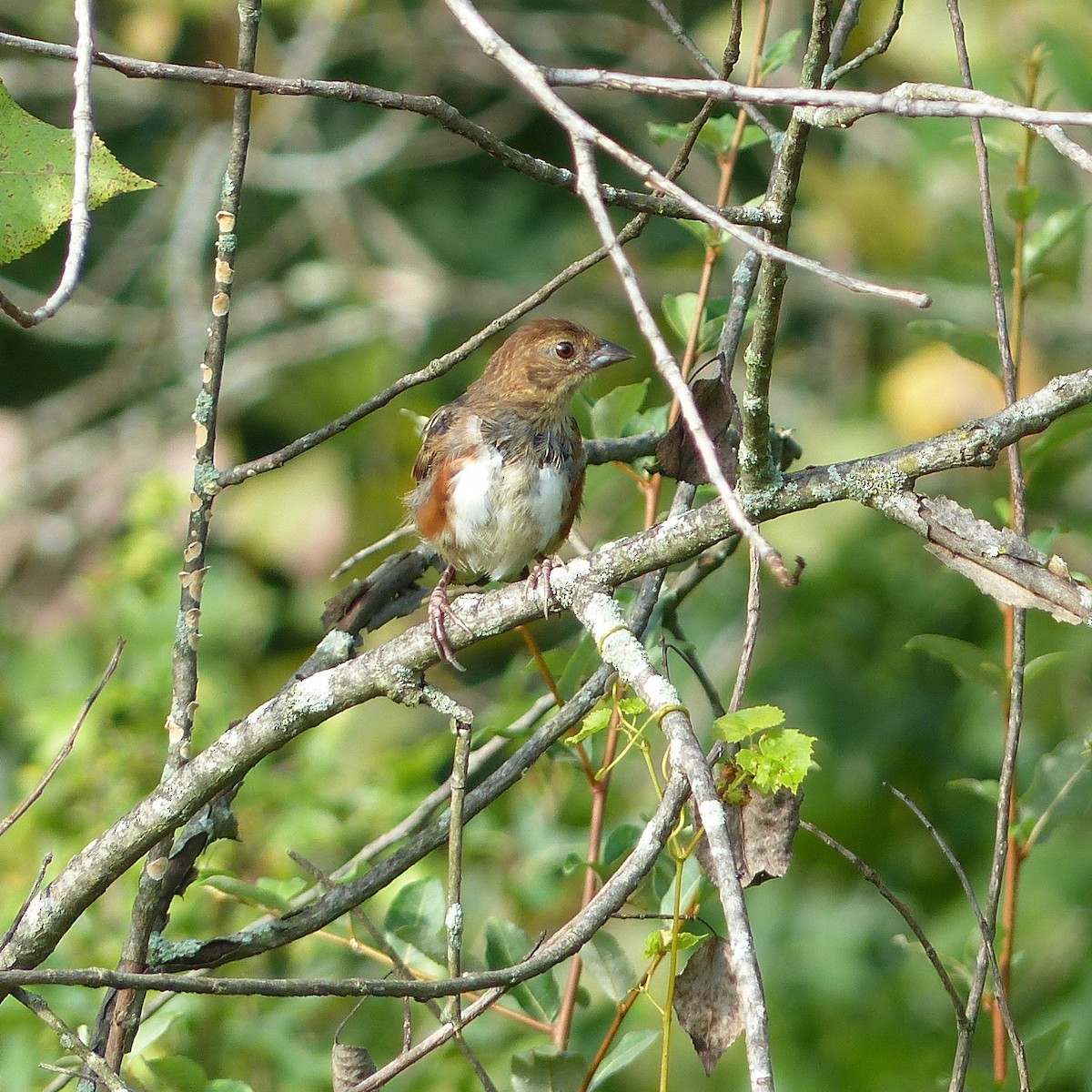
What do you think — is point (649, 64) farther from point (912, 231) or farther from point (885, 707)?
point (885, 707)

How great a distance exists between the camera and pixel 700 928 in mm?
2289

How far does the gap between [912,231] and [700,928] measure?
5285 mm

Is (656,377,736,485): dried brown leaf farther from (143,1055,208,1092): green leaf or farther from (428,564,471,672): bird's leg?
(143,1055,208,1092): green leaf

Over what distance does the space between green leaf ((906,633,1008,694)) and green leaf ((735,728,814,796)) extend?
0.72 metres

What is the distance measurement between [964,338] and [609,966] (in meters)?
1.31

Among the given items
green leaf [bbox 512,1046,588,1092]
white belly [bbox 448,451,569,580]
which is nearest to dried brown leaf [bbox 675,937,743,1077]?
green leaf [bbox 512,1046,588,1092]

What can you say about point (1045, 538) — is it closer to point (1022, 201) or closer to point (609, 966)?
point (1022, 201)

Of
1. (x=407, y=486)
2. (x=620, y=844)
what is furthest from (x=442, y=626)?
(x=407, y=486)

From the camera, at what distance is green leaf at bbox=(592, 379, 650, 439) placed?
112 inches

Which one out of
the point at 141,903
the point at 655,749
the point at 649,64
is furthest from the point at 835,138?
the point at 141,903

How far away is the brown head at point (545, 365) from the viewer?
12.2 ft

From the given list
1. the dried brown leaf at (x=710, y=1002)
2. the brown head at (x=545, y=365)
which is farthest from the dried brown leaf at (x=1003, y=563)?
the brown head at (x=545, y=365)

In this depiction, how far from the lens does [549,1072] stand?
2.19 m

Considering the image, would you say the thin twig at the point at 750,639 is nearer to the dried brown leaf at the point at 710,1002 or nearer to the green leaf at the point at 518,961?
the dried brown leaf at the point at 710,1002
